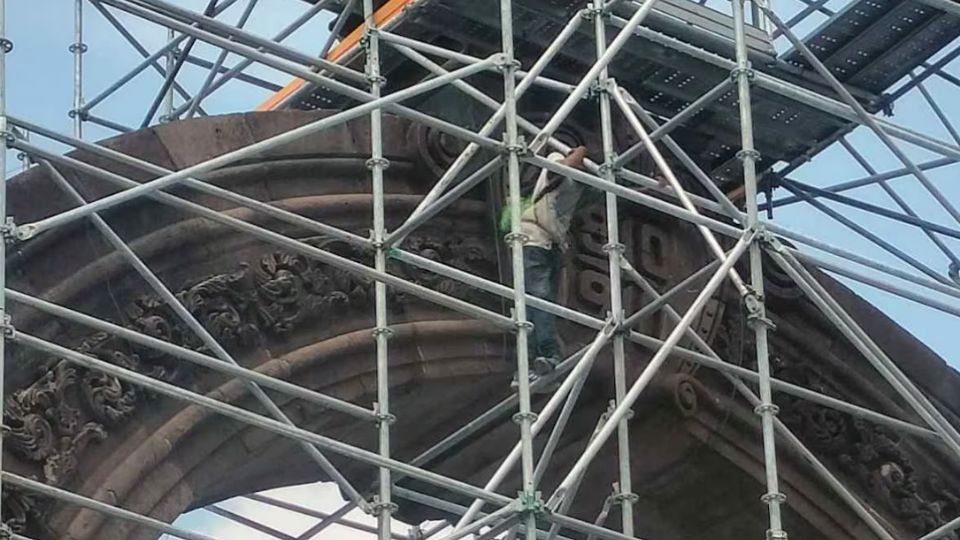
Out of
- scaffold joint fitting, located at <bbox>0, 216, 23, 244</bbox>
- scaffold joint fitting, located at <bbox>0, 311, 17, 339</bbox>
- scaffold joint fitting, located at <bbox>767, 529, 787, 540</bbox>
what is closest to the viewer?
scaffold joint fitting, located at <bbox>0, 311, 17, 339</bbox>

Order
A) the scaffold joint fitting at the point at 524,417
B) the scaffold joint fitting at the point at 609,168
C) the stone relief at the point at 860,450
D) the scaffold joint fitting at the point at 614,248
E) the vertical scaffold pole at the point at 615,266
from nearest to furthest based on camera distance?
1. the scaffold joint fitting at the point at 524,417
2. the vertical scaffold pole at the point at 615,266
3. the scaffold joint fitting at the point at 614,248
4. the scaffold joint fitting at the point at 609,168
5. the stone relief at the point at 860,450

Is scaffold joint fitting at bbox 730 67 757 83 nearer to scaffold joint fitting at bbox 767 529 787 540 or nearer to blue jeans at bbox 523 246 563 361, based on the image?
blue jeans at bbox 523 246 563 361

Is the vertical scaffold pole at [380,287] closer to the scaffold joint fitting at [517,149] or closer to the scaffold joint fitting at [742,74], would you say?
the scaffold joint fitting at [517,149]

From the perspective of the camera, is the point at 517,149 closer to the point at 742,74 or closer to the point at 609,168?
the point at 609,168

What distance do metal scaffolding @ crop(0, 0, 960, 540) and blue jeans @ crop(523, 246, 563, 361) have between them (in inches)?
5.7

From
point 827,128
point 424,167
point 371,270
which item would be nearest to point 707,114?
point 827,128

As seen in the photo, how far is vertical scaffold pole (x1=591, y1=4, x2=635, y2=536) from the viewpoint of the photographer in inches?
824

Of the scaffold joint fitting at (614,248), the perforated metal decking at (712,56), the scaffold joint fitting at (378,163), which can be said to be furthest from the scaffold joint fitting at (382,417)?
the perforated metal decking at (712,56)

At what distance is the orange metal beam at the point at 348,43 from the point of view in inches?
894

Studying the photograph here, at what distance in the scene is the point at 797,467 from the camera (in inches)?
934

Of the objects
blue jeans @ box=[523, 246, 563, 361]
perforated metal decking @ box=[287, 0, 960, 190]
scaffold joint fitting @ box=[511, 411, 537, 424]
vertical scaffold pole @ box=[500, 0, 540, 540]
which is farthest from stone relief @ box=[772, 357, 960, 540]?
scaffold joint fitting @ box=[511, 411, 537, 424]

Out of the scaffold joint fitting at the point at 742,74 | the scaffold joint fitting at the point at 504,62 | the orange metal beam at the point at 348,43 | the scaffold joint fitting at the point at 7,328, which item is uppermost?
the orange metal beam at the point at 348,43

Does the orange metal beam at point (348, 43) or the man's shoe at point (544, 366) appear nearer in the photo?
the man's shoe at point (544, 366)

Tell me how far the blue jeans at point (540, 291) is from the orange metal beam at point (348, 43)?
1.85m
